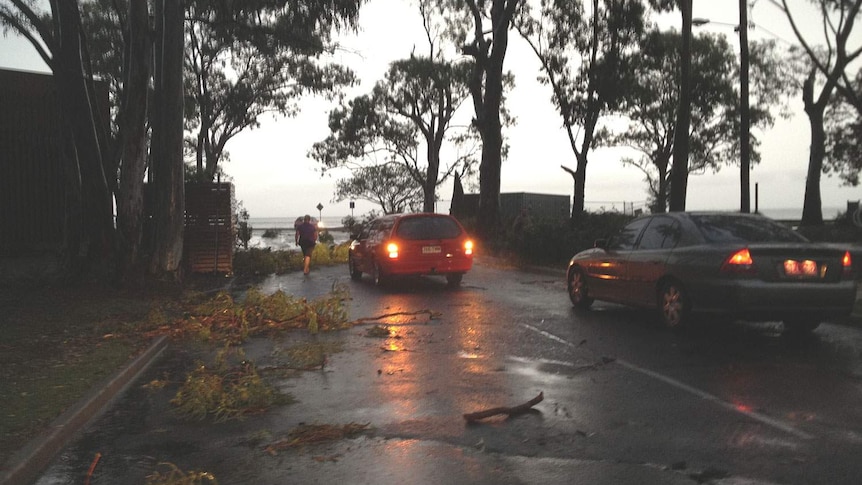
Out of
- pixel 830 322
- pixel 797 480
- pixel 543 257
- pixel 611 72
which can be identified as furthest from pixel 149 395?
pixel 611 72

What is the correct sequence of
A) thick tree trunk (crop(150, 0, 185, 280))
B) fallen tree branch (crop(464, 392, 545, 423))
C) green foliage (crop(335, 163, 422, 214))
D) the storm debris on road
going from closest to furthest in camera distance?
the storm debris on road
fallen tree branch (crop(464, 392, 545, 423))
thick tree trunk (crop(150, 0, 185, 280))
green foliage (crop(335, 163, 422, 214))

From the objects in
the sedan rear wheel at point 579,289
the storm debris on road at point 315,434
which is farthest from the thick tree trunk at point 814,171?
the storm debris on road at point 315,434

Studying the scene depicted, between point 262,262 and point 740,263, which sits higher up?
point 740,263

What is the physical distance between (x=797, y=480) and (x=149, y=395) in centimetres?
540

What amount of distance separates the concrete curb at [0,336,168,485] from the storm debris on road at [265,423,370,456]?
4.81ft

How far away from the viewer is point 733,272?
874cm

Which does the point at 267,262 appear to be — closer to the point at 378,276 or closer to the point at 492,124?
the point at 378,276

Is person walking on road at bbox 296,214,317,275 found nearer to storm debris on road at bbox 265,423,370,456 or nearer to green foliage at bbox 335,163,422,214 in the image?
storm debris on road at bbox 265,423,370,456

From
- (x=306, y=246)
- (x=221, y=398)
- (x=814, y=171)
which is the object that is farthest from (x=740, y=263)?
(x=814, y=171)

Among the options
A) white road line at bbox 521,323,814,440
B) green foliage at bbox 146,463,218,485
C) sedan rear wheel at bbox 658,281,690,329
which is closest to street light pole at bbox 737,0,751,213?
→ sedan rear wheel at bbox 658,281,690,329

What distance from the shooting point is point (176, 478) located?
4.52m

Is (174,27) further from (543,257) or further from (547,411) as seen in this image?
(547,411)

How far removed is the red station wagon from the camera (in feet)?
53.5

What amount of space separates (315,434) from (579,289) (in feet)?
26.1
